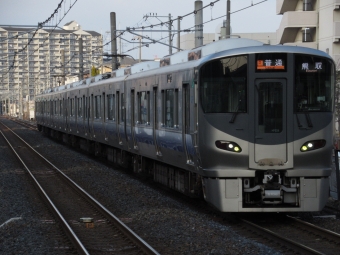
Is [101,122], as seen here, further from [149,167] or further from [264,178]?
[264,178]

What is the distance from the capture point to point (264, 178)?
948 centimetres

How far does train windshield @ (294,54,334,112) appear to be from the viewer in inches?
380

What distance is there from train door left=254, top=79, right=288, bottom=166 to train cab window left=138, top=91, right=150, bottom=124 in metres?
4.59

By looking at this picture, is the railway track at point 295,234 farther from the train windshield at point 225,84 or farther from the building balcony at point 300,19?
the building balcony at point 300,19


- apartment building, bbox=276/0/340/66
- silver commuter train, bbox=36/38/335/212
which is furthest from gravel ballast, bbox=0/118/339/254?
apartment building, bbox=276/0/340/66

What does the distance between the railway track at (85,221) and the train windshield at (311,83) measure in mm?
3075

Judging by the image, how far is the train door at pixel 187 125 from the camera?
35.1 ft

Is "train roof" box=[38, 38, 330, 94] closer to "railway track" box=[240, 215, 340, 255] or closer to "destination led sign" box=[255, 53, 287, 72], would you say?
"destination led sign" box=[255, 53, 287, 72]

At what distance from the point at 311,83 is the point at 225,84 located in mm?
1230

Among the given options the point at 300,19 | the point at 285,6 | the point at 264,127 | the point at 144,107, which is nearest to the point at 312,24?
the point at 300,19

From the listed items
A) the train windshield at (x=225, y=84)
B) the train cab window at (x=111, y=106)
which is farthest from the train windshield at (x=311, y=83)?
the train cab window at (x=111, y=106)

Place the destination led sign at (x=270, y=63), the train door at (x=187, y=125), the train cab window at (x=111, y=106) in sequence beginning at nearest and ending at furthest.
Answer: the destination led sign at (x=270, y=63) → the train door at (x=187, y=125) → the train cab window at (x=111, y=106)

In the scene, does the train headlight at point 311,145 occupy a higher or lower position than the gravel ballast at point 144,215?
higher

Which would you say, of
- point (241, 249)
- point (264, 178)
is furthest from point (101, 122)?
point (241, 249)
